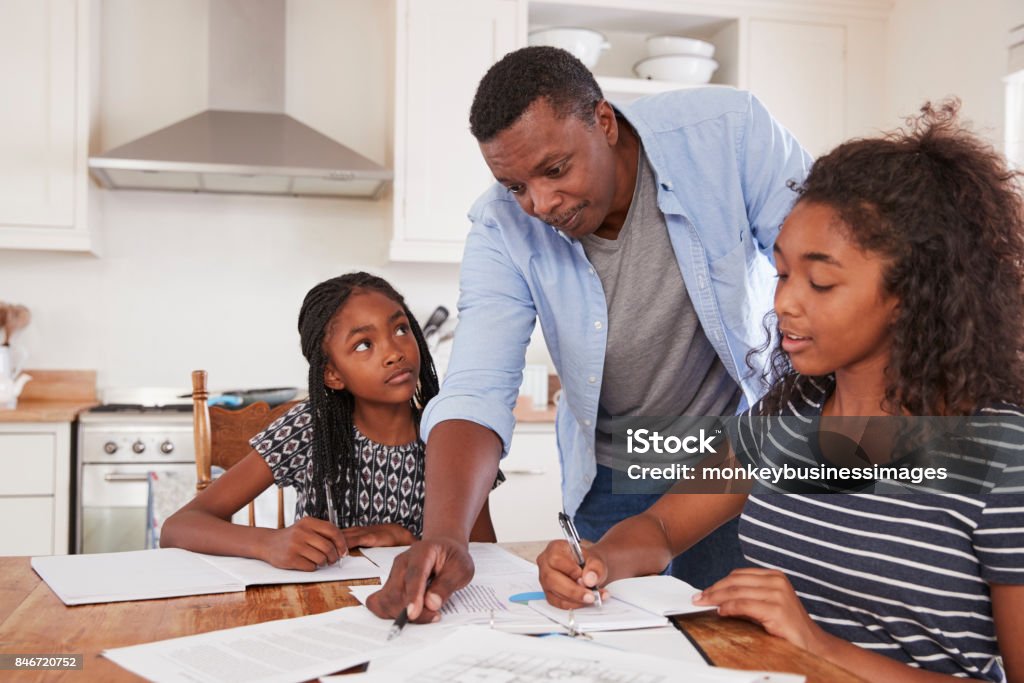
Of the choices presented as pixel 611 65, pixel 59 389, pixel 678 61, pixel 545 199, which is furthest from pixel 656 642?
pixel 611 65

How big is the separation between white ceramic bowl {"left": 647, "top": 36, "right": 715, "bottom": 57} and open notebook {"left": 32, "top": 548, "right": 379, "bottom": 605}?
2643 millimetres

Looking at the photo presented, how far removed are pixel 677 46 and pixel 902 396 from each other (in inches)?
103

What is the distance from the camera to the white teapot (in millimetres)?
3135

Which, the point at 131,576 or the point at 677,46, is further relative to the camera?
the point at 677,46

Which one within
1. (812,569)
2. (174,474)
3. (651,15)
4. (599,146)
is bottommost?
(174,474)

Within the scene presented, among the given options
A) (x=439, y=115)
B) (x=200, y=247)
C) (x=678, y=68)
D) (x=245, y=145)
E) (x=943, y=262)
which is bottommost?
(x=943, y=262)

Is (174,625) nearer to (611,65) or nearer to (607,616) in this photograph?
(607,616)

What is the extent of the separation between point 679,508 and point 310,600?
19.5 inches

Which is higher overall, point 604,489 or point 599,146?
point 599,146

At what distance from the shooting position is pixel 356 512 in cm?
177

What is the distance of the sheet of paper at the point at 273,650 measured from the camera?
810mm

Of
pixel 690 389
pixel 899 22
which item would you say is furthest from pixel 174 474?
pixel 899 22

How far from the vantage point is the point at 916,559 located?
39.3 inches

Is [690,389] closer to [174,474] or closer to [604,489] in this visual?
[604,489]
